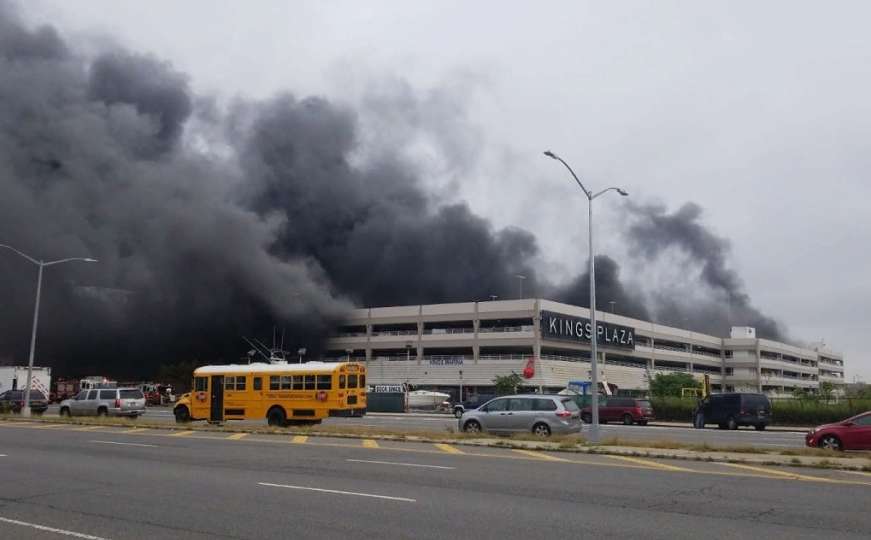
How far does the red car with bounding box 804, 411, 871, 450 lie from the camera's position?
1989 cm

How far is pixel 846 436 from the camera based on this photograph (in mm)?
20125

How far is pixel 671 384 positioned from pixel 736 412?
4662 cm

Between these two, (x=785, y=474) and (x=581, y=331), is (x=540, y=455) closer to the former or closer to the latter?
(x=785, y=474)

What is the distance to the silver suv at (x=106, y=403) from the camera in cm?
3725

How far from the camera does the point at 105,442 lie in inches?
813

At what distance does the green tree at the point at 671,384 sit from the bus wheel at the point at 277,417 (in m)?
55.5

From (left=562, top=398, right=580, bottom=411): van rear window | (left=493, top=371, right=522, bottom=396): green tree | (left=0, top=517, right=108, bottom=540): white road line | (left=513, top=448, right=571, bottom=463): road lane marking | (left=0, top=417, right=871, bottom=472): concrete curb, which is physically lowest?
(left=0, top=517, right=108, bottom=540): white road line

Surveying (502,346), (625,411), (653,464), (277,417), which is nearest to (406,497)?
(653,464)

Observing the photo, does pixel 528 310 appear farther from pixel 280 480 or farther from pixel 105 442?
pixel 280 480

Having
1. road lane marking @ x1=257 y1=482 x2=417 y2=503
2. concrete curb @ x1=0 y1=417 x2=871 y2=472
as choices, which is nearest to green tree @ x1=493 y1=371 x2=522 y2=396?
concrete curb @ x1=0 y1=417 x2=871 y2=472

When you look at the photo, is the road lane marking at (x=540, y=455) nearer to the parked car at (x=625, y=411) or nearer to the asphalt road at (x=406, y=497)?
the asphalt road at (x=406, y=497)

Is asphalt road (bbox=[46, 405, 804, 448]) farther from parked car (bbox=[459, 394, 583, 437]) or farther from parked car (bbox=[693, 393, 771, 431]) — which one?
parked car (bbox=[459, 394, 583, 437])

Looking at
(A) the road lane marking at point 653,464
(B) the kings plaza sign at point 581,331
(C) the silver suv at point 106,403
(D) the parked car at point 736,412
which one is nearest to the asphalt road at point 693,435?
(D) the parked car at point 736,412

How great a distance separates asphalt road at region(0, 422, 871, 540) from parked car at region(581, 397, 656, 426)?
80.1 ft
